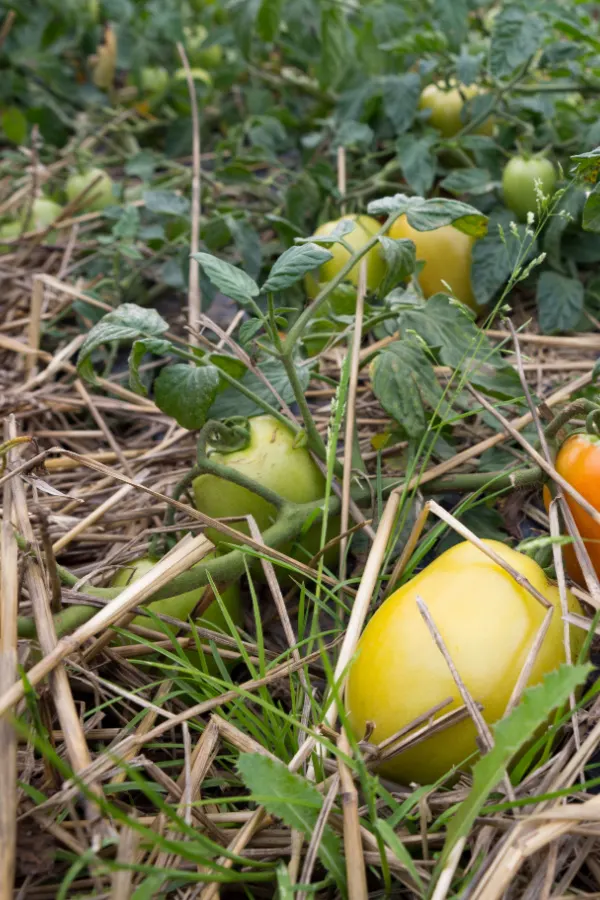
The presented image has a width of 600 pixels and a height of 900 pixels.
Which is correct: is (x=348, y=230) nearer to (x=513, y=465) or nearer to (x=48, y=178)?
(x=513, y=465)

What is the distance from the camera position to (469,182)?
1552 millimetres

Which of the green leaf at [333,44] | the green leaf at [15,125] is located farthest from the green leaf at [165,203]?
the green leaf at [15,125]

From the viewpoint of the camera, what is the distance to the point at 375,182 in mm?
1723

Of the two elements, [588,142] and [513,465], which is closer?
[513,465]

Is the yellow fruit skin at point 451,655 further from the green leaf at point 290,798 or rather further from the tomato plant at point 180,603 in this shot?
the tomato plant at point 180,603

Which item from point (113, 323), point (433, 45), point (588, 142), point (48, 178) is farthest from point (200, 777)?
point (48, 178)

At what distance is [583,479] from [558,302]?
0.67 metres

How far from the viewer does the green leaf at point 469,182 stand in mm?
1534

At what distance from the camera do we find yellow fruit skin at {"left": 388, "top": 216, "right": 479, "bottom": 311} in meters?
1.51

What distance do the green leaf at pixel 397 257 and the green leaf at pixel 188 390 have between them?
0.28 m

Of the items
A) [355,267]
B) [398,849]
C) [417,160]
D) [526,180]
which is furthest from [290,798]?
[417,160]

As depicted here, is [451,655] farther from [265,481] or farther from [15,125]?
[15,125]

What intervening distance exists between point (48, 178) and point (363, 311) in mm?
1312

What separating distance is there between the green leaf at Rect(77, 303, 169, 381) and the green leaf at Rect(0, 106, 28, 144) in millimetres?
1647
